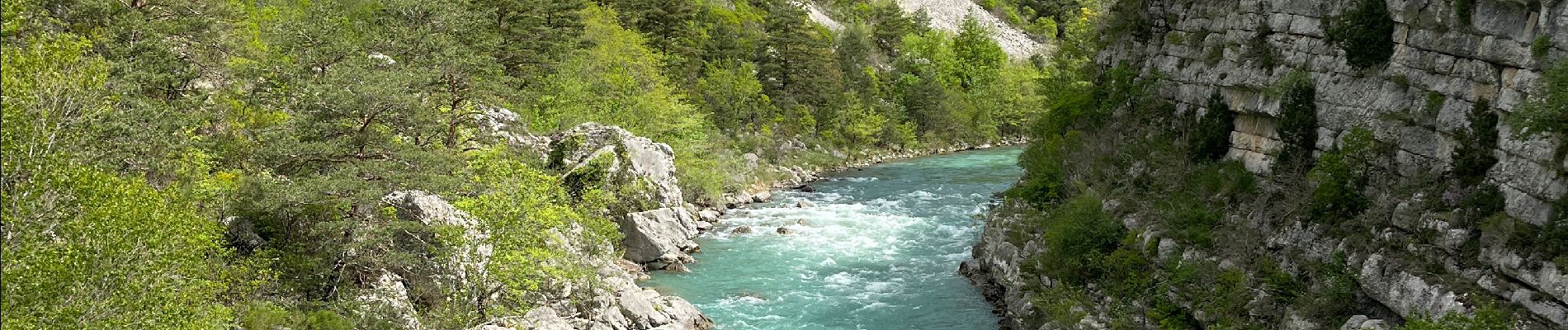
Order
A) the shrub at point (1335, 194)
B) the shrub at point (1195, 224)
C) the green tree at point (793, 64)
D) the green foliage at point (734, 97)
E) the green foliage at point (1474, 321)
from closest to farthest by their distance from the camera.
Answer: the green foliage at point (1474, 321), the shrub at point (1335, 194), the shrub at point (1195, 224), the green foliage at point (734, 97), the green tree at point (793, 64)

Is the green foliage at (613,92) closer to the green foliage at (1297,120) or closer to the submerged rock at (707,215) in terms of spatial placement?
the submerged rock at (707,215)

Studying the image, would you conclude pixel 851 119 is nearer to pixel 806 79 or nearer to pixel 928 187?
pixel 806 79

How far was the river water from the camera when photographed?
87.9ft

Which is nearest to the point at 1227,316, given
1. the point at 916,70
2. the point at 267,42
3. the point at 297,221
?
the point at 297,221

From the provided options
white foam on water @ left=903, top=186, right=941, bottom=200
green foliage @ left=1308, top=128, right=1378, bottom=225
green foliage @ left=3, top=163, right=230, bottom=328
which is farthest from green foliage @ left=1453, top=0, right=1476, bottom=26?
white foam on water @ left=903, top=186, right=941, bottom=200

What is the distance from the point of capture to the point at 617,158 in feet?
116

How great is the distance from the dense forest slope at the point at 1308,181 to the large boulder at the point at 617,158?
454 inches

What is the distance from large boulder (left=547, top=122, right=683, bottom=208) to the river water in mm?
2383

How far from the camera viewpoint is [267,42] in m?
31.9

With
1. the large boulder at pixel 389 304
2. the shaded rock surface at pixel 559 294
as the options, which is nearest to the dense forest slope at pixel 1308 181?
the shaded rock surface at pixel 559 294

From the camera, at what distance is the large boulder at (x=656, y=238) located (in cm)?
3234

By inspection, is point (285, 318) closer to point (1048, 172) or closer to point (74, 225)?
point (74, 225)

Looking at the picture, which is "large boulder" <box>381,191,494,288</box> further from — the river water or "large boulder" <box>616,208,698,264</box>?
"large boulder" <box>616,208,698,264</box>

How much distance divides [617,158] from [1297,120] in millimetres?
20458
